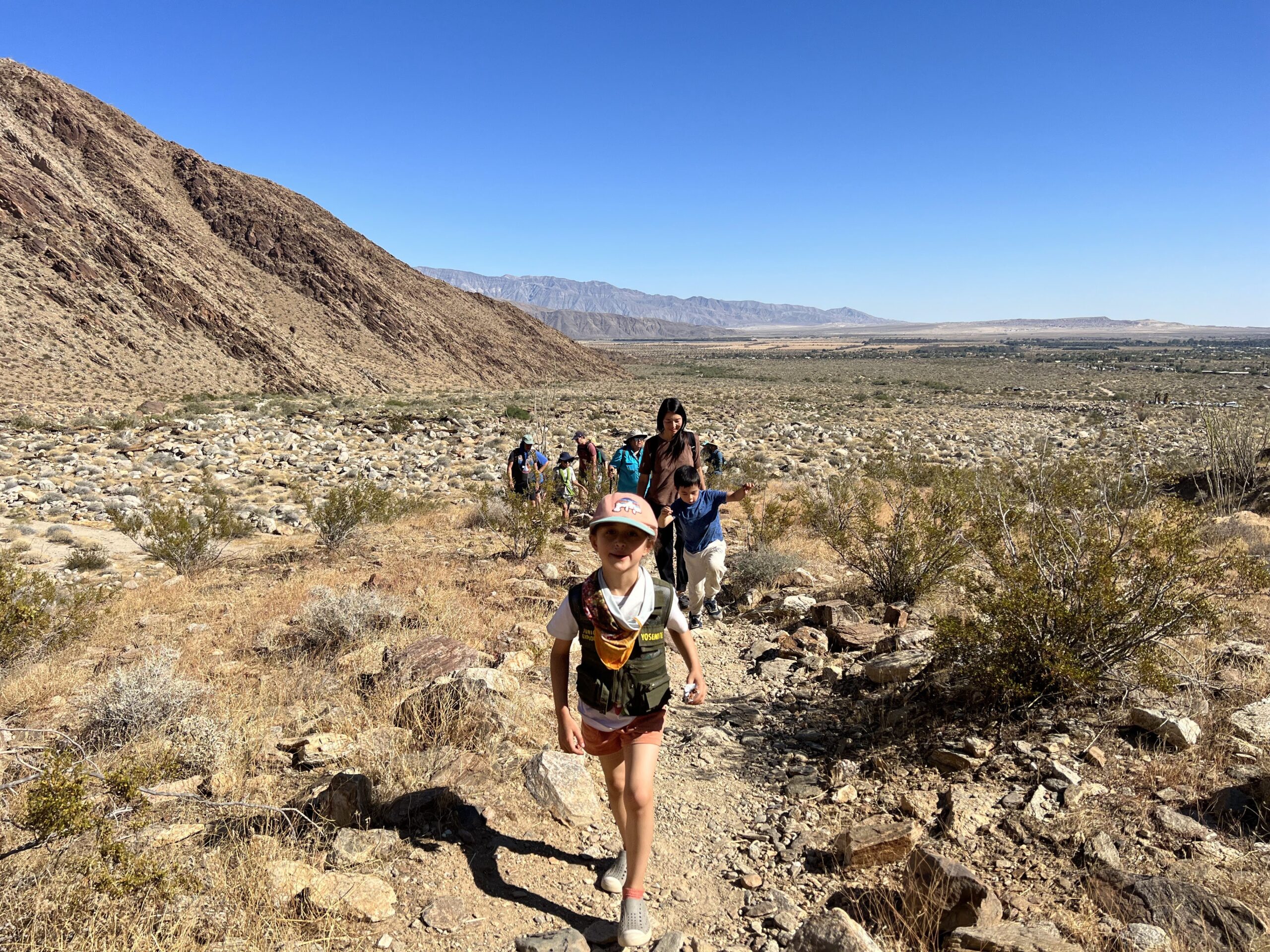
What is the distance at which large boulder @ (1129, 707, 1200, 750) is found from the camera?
10.6ft

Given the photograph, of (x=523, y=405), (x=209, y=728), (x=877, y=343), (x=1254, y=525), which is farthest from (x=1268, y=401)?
Result: (x=877, y=343)

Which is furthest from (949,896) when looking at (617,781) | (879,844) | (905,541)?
(905,541)

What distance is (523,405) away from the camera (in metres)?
33.3

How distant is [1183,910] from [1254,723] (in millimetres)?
1541

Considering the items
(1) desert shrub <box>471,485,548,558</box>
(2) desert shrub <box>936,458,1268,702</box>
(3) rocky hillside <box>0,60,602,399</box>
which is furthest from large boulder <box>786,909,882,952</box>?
(3) rocky hillside <box>0,60,602,399</box>

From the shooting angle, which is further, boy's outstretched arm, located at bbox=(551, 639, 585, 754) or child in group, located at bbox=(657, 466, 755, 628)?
child in group, located at bbox=(657, 466, 755, 628)

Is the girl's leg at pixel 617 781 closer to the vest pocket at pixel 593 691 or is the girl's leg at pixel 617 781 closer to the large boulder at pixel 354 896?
the vest pocket at pixel 593 691

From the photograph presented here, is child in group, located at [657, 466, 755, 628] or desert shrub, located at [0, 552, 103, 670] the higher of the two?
child in group, located at [657, 466, 755, 628]

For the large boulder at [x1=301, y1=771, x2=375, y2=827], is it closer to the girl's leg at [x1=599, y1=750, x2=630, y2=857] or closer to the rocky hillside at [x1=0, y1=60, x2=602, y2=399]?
the girl's leg at [x1=599, y1=750, x2=630, y2=857]

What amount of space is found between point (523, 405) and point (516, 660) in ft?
95.5

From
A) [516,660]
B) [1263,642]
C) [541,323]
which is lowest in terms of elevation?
[516,660]

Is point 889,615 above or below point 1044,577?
below

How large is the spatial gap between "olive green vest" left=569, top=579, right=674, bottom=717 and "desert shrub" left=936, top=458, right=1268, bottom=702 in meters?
2.03

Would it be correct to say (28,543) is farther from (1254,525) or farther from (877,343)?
(877,343)
